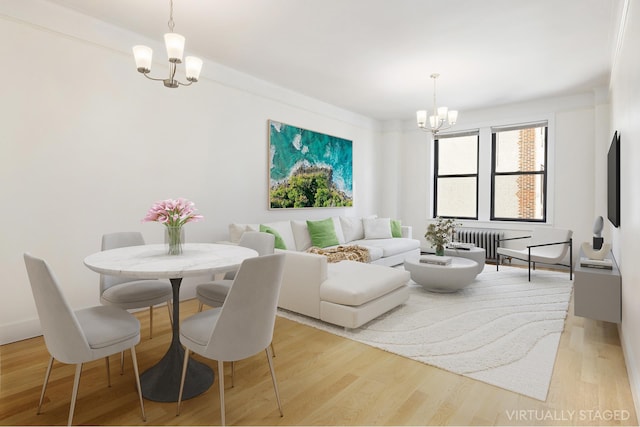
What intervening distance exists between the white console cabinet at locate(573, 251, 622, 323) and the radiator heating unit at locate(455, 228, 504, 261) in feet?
10.6

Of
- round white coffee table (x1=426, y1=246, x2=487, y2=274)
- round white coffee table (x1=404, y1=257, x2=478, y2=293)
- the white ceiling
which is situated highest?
the white ceiling

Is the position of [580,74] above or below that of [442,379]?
above

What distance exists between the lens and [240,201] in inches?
180

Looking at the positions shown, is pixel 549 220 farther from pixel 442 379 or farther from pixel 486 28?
pixel 442 379

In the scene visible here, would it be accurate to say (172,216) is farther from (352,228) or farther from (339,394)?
(352,228)

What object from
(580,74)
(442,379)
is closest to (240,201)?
(442,379)

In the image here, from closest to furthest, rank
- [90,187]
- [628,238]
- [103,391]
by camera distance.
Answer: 1. [103,391]
2. [628,238]
3. [90,187]

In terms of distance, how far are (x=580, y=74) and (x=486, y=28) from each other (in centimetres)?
221

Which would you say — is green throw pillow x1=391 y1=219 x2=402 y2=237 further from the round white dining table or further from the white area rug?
the round white dining table

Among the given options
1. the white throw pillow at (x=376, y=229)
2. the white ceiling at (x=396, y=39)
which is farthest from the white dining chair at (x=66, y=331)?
the white throw pillow at (x=376, y=229)

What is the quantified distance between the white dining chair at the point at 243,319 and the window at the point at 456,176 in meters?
5.85

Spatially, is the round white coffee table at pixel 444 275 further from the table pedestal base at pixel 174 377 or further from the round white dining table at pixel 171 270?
the table pedestal base at pixel 174 377

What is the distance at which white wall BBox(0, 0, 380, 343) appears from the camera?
283 centimetres

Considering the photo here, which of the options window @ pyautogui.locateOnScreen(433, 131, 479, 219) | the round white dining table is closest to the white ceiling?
window @ pyautogui.locateOnScreen(433, 131, 479, 219)
